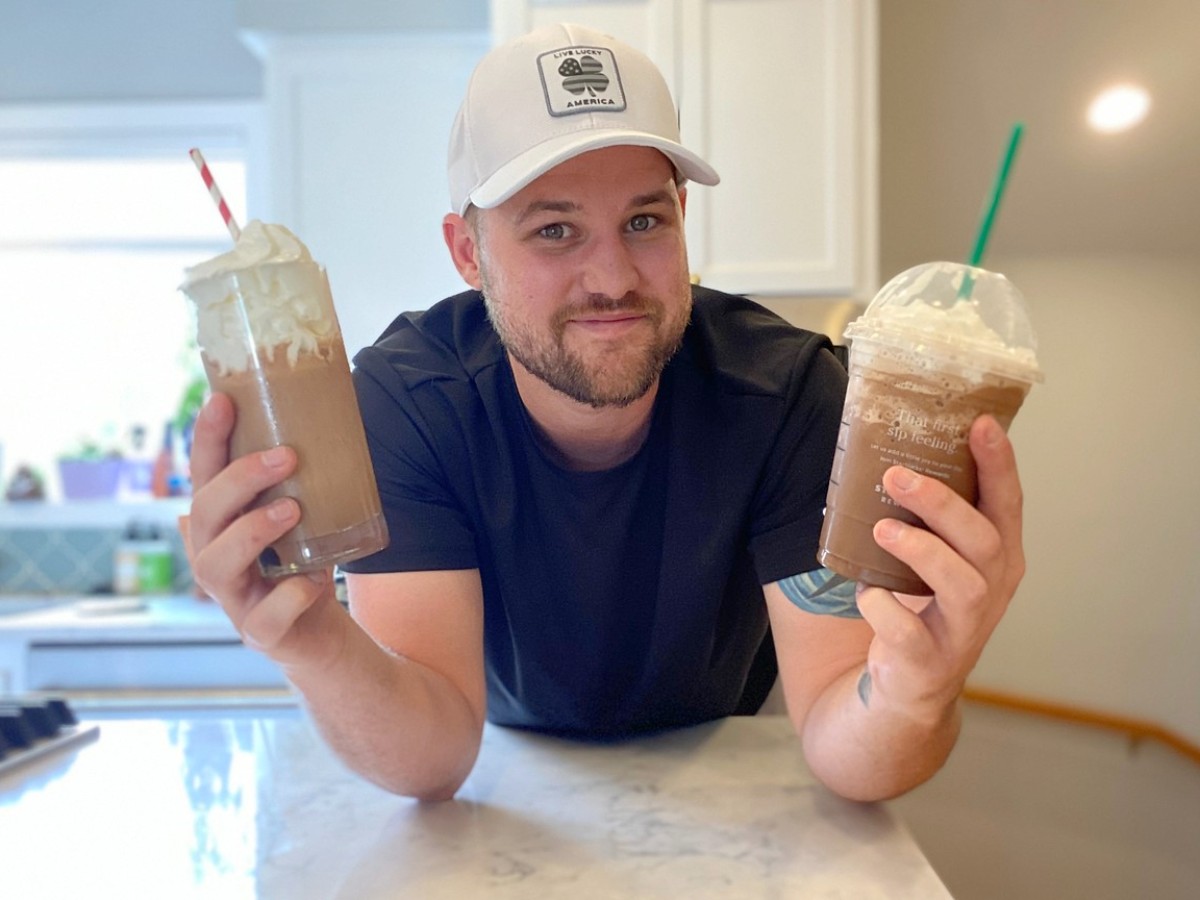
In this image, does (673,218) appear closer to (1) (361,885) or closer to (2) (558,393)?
(2) (558,393)

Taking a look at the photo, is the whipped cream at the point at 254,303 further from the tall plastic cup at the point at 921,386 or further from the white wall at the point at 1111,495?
the white wall at the point at 1111,495

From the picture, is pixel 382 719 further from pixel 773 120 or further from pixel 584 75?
pixel 773 120

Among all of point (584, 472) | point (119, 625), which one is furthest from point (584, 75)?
point (119, 625)

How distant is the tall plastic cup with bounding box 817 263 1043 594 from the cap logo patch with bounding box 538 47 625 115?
1.67ft

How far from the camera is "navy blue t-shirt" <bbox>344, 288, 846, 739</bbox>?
119 cm

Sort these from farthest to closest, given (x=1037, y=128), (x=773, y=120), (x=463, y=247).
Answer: (x=1037, y=128) → (x=773, y=120) → (x=463, y=247)

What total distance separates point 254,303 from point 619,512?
0.55 m

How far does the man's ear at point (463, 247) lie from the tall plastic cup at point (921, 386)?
70 cm

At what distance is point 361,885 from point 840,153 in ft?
7.92

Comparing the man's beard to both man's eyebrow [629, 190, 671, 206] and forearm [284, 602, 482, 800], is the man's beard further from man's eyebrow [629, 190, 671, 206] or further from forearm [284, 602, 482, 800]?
forearm [284, 602, 482, 800]

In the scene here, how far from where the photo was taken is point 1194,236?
2381mm

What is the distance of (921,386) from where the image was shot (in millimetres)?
776

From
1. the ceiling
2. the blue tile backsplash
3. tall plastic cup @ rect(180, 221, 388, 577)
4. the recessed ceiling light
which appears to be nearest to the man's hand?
tall plastic cup @ rect(180, 221, 388, 577)

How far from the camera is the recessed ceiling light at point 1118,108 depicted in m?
2.58
